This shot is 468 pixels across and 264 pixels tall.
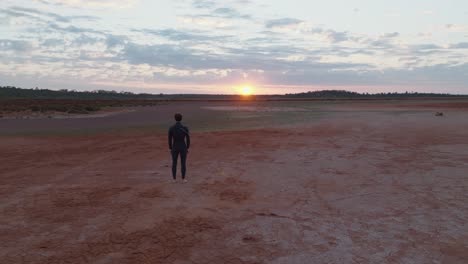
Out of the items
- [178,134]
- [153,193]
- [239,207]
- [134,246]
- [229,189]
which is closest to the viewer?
[134,246]

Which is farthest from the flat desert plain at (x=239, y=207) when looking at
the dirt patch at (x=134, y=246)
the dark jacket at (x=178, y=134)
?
the dark jacket at (x=178, y=134)

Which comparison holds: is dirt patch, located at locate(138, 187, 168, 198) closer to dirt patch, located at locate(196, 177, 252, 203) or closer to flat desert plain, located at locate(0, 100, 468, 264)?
flat desert plain, located at locate(0, 100, 468, 264)

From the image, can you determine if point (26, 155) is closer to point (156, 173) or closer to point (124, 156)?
point (124, 156)

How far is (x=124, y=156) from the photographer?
15.3m

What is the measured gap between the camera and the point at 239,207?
8266mm

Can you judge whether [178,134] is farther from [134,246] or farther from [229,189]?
[134,246]

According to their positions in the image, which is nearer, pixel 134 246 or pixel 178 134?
pixel 134 246

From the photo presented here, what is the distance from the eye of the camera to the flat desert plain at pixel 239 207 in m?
6.02

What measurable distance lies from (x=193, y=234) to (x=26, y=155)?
1137 centimetres

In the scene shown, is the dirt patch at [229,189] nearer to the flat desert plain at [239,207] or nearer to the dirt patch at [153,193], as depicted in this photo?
the flat desert plain at [239,207]

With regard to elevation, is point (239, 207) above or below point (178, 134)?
below

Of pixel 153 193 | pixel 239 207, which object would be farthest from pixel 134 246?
pixel 153 193

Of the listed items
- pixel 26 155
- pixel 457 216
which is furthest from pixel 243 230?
pixel 26 155

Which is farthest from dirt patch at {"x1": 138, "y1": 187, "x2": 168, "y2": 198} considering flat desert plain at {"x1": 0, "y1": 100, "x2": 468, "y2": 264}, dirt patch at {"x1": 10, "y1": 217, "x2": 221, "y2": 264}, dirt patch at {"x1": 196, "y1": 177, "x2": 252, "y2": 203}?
dirt patch at {"x1": 10, "y1": 217, "x2": 221, "y2": 264}
